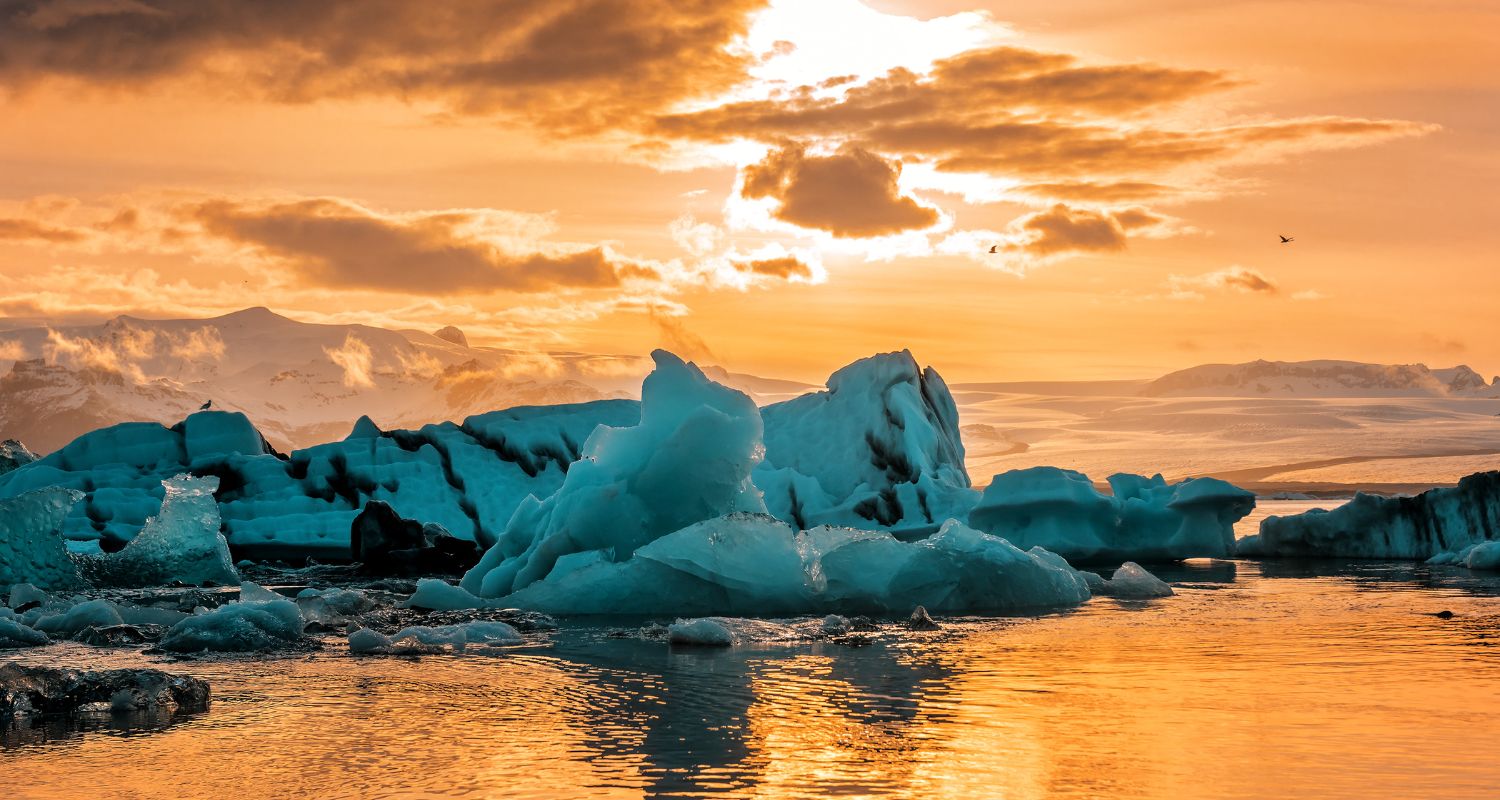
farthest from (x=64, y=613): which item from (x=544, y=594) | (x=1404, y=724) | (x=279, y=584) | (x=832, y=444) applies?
Answer: (x=832, y=444)

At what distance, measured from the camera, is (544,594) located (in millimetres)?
19719

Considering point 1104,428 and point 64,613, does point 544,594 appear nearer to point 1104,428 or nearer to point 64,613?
point 64,613

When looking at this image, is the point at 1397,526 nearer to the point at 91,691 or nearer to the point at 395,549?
the point at 395,549

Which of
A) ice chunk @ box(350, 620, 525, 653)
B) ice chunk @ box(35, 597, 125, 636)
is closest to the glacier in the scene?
ice chunk @ box(350, 620, 525, 653)

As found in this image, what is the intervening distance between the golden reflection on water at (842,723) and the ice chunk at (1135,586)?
19.3 feet

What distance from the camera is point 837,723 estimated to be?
33.3 feet

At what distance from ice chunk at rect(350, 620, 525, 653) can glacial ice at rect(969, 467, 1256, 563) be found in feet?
59.3

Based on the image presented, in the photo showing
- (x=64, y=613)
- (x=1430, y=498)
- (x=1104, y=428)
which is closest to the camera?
(x=64, y=613)

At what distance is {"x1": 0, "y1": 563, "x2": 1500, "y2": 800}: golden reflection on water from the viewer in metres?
8.26

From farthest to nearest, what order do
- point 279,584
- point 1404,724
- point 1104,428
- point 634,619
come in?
point 1104,428
point 279,584
point 634,619
point 1404,724

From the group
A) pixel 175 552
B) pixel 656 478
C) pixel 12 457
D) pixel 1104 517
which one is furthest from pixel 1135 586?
pixel 12 457

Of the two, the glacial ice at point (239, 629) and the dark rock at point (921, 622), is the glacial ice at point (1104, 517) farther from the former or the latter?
the glacial ice at point (239, 629)

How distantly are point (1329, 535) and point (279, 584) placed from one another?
23414 mm

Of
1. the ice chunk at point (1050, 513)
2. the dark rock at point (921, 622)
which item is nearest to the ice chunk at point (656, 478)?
the dark rock at point (921, 622)
